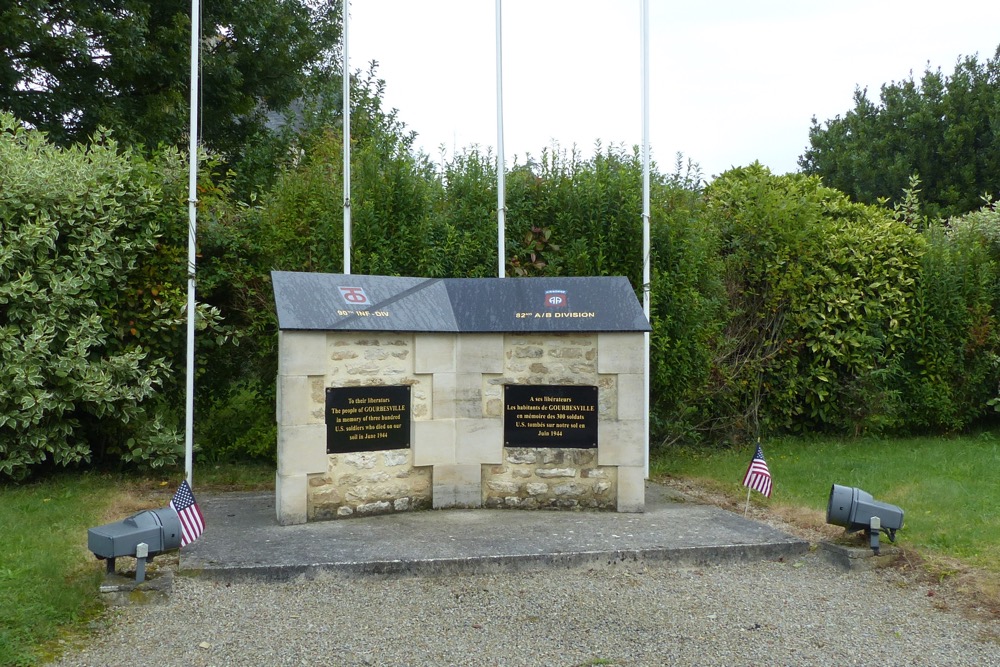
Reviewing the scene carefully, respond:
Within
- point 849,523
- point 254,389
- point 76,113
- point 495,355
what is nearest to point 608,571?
point 849,523

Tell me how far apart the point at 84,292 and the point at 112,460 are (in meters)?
2.37

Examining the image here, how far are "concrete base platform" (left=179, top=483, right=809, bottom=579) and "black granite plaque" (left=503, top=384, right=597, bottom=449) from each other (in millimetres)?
648

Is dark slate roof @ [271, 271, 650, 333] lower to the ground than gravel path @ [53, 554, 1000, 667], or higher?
higher

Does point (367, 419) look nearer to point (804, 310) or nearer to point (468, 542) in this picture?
point (468, 542)

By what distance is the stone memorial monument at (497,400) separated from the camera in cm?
749

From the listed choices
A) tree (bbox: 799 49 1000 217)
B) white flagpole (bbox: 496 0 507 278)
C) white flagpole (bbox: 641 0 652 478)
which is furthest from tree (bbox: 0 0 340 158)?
tree (bbox: 799 49 1000 217)

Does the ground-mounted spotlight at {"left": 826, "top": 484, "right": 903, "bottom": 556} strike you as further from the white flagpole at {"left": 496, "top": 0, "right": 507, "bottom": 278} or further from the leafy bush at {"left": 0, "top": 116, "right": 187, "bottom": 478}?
the leafy bush at {"left": 0, "top": 116, "right": 187, "bottom": 478}

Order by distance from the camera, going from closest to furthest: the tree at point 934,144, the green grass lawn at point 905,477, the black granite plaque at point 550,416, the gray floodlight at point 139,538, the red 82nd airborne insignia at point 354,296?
the gray floodlight at point 139,538 → the green grass lawn at point 905,477 → the red 82nd airborne insignia at point 354,296 → the black granite plaque at point 550,416 → the tree at point 934,144

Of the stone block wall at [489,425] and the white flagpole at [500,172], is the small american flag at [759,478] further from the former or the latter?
the white flagpole at [500,172]

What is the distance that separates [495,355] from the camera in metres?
7.73

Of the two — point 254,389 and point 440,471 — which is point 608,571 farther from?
point 254,389

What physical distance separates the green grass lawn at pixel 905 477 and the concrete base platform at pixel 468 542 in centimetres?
123

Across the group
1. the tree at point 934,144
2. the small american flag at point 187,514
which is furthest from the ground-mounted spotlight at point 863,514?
the tree at point 934,144

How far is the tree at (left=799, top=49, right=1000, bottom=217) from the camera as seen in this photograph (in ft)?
75.6
